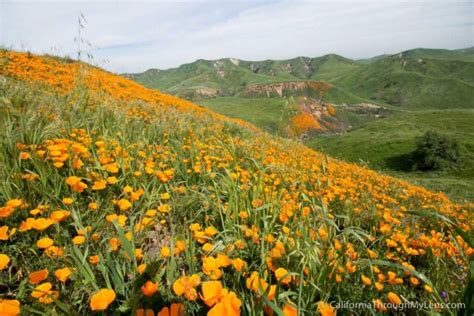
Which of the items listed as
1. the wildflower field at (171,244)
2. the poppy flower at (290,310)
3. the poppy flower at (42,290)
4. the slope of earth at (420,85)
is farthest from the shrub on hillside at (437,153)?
the slope of earth at (420,85)

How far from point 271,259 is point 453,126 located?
79.1m

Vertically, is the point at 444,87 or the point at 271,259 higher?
the point at 444,87

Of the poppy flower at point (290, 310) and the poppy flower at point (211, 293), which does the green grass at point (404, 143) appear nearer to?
the poppy flower at point (290, 310)

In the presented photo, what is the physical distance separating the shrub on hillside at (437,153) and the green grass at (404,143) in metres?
1.63

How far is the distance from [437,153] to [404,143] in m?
9.71

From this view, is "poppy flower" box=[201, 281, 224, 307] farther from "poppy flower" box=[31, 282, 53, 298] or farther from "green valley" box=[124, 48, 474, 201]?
"green valley" box=[124, 48, 474, 201]

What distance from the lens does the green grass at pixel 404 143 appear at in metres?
41.4

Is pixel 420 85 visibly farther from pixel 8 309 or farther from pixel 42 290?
pixel 8 309

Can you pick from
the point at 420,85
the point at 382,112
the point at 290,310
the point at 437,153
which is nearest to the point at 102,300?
the point at 290,310

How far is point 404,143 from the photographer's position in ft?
182

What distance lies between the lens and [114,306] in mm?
1741

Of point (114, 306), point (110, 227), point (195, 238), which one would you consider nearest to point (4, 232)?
point (110, 227)

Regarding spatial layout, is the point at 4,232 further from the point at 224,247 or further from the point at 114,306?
the point at 224,247

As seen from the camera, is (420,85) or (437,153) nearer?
(437,153)
